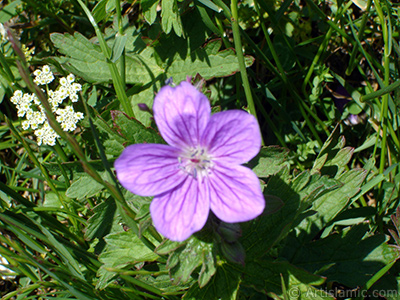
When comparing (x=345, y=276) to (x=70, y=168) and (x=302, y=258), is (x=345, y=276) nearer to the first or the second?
(x=302, y=258)

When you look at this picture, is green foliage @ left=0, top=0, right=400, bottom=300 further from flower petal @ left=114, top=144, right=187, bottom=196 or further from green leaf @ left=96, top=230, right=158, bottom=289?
flower petal @ left=114, top=144, right=187, bottom=196

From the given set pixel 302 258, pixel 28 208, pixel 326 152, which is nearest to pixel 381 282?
pixel 302 258

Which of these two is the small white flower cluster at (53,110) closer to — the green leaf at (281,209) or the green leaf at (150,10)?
the green leaf at (150,10)

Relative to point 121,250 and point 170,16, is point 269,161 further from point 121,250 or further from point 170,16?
point 170,16

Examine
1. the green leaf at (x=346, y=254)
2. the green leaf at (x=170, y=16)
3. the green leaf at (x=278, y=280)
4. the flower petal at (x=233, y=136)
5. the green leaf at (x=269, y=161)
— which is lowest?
the green leaf at (x=346, y=254)

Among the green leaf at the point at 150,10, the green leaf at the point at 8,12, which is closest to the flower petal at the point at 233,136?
the green leaf at the point at 150,10

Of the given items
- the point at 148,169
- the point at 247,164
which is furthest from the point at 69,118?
the point at 247,164
